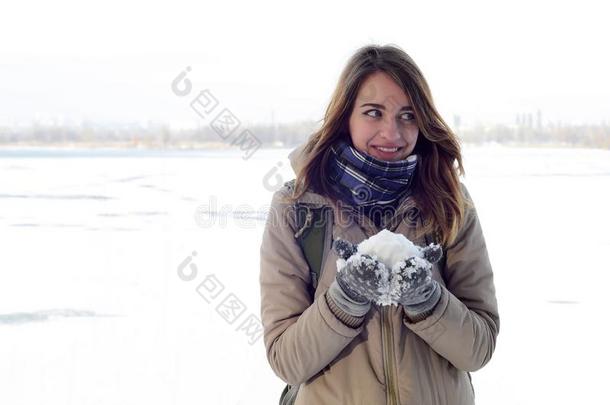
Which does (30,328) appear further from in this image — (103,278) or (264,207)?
(264,207)

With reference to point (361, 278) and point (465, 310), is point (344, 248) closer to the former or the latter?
point (361, 278)

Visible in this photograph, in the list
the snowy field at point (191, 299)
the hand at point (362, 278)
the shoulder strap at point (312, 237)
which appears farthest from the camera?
the snowy field at point (191, 299)

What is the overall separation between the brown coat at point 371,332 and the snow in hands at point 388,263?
84 millimetres

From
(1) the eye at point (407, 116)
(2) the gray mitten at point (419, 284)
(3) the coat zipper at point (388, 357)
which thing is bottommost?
(3) the coat zipper at point (388, 357)

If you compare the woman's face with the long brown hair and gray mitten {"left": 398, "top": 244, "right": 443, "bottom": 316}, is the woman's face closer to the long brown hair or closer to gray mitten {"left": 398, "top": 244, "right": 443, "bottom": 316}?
the long brown hair

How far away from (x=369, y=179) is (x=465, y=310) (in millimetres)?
342

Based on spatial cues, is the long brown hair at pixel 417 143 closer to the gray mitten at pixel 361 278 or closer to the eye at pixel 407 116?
the eye at pixel 407 116

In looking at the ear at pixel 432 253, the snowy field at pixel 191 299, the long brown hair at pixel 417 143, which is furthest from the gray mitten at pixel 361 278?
the snowy field at pixel 191 299

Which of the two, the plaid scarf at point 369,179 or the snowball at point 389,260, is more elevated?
the plaid scarf at point 369,179

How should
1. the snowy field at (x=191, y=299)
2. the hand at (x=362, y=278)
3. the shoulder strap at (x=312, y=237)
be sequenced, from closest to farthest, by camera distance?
the hand at (x=362, y=278)
the shoulder strap at (x=312, y=237)
the snowy field at (x=191, y=299)

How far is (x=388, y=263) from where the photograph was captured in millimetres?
1331

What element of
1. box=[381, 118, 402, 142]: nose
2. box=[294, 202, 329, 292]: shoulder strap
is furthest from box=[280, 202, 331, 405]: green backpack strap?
box=[381, 118, 402, 142]: nose

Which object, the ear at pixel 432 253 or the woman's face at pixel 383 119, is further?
the woman's face at pixel 383 119

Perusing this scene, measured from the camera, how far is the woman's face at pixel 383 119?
5.00 feet
